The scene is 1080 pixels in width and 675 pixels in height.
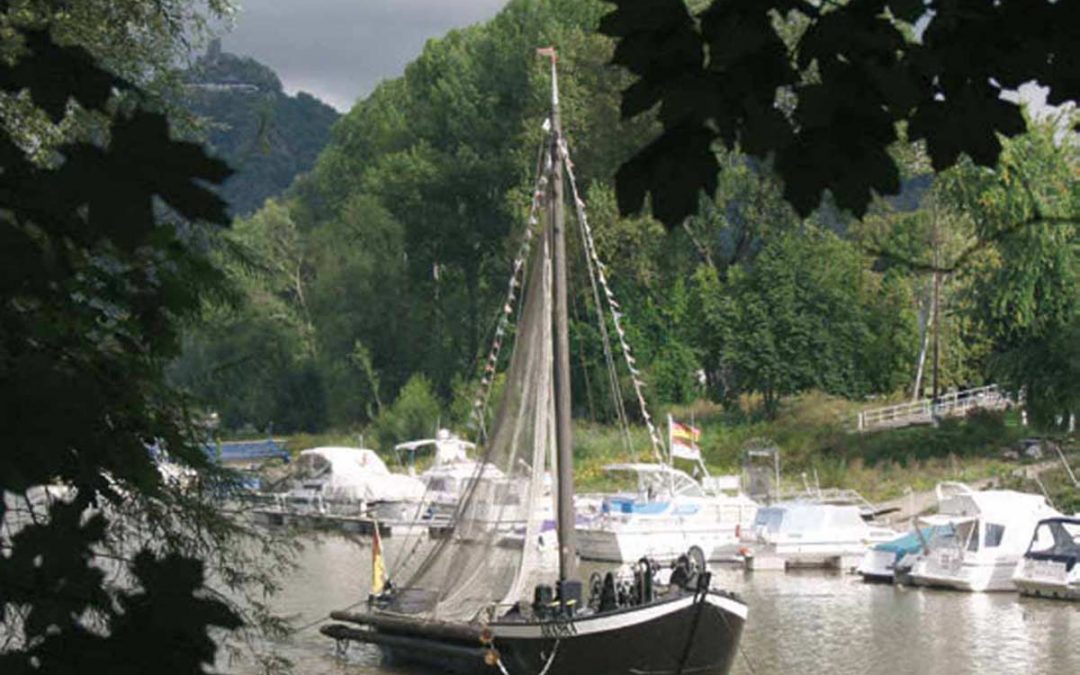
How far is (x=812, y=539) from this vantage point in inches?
1400

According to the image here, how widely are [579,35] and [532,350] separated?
3863 centimetres

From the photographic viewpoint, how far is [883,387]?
5534cm

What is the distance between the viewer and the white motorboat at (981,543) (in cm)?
3083

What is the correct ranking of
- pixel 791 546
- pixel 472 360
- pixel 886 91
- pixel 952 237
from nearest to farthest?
pixel 886 91 < pixel 791 546 < pixel 952 237 < pixel 472 360

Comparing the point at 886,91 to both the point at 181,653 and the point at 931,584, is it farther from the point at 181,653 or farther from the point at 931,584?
the point at 931,584

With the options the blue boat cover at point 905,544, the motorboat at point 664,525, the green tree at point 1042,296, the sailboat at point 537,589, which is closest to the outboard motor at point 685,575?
the sailboat at point 537,589

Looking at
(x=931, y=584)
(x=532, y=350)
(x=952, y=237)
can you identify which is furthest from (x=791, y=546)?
(x=952, y=237)

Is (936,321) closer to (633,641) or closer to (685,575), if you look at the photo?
(685,575)

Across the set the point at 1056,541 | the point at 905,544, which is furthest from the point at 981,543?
the point at 905,544

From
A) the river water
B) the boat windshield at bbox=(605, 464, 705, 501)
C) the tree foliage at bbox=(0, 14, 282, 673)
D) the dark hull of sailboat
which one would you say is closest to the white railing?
the boat windshield at bbox=(605, 464, 705, 501)

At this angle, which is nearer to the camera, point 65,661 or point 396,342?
point 65,661

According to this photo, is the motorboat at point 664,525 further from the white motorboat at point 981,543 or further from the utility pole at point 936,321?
the utility pole at point 936,321

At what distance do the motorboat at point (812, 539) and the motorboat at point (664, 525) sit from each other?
81 cm

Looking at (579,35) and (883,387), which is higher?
(579,35)
